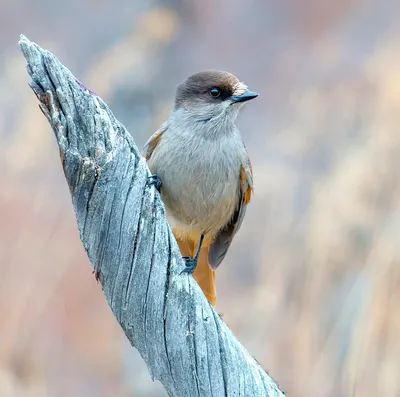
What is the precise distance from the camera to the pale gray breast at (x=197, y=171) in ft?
6.47

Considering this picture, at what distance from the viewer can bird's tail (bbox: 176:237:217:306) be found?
2111 millimetres

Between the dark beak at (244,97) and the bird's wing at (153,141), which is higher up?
the dark beak at (244,97)

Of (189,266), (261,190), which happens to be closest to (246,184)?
(189,266)

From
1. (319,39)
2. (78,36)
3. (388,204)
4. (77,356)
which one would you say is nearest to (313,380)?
(388,204)

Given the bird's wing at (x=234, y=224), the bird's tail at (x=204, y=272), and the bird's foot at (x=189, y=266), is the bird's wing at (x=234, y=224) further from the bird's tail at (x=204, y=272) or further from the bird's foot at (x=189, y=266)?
the bird's foot at (x=189, y=266)

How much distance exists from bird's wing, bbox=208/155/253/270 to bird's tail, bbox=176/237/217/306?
0.06 feet

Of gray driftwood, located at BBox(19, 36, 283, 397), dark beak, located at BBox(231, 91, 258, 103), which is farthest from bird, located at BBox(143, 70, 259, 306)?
gray driftwood, located at BBox(19, 36, 283, 397)

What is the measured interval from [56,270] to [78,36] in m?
1.14

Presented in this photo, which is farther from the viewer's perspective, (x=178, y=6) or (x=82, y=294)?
(x=178, y=6)

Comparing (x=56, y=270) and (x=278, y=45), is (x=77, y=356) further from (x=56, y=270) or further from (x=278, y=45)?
(x=278, y=45)

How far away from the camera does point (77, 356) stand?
2.88 m

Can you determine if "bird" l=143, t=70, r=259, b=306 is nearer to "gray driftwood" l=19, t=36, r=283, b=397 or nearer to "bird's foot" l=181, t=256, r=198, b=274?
"bird's foot" l=181, t=256, r=198, b=274

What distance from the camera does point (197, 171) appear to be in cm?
198

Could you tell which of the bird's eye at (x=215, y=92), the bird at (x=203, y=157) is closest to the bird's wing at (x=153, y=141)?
the bird at (x=203, y=157)
